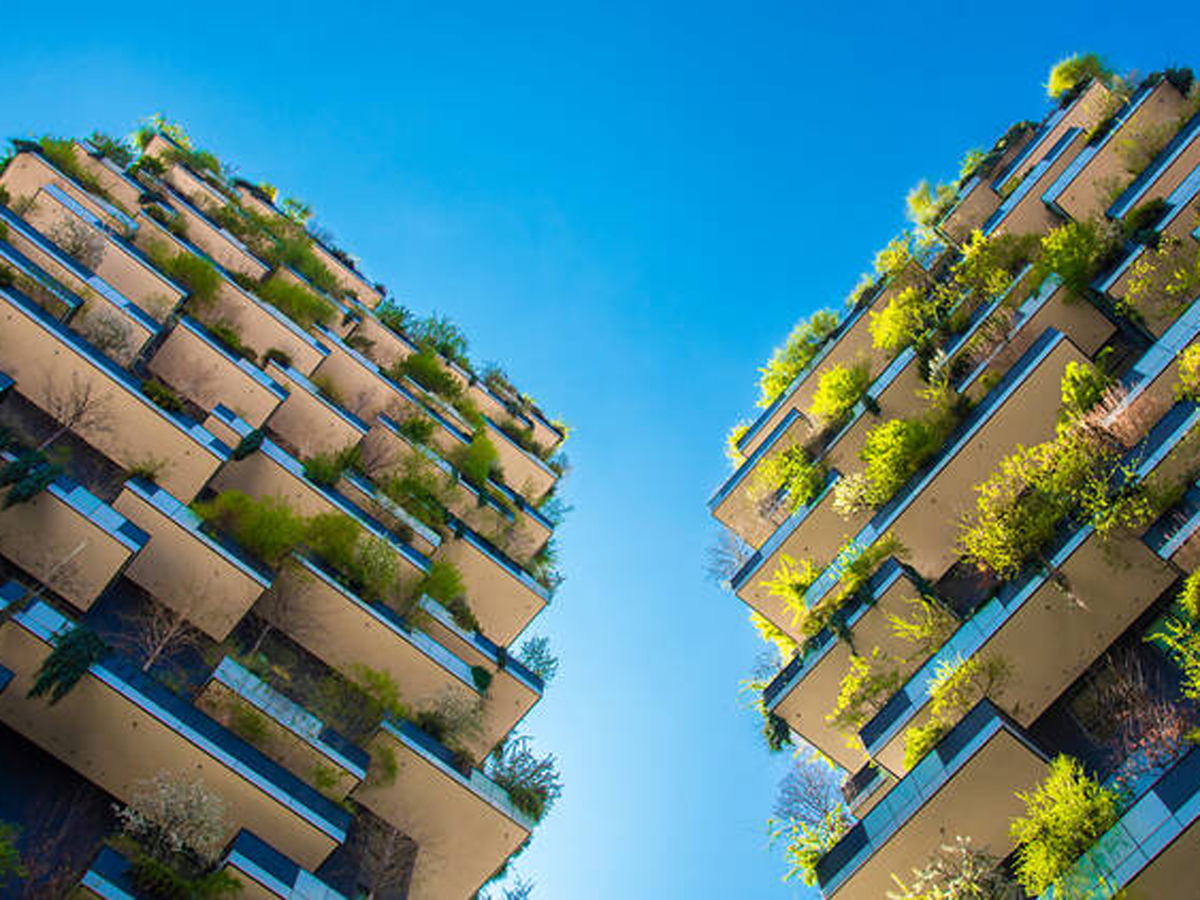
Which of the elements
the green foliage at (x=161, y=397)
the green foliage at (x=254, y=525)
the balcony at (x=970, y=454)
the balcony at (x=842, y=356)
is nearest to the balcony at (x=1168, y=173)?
the balcony at (x=970, y=454)

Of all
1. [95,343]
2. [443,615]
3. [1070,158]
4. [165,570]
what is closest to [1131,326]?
[1070,158]

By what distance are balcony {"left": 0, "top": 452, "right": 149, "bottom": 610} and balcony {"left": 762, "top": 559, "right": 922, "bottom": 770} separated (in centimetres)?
1404

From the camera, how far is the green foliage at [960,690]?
50.4 feet

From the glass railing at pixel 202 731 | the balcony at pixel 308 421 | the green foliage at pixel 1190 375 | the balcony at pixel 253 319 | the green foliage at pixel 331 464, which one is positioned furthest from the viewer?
the balcony at pixel 253 319

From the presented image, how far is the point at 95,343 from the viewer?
1919cm

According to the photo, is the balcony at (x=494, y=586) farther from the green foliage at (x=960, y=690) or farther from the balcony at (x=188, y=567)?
the green foliage at (x=960, y=690)

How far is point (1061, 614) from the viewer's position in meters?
15.4

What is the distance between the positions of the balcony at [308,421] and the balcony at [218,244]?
596 centimetres

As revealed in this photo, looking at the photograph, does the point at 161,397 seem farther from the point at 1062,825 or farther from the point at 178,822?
the point at 1062,825

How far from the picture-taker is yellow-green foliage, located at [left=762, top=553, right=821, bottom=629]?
20.4 meters

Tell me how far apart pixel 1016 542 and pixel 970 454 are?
294 cm

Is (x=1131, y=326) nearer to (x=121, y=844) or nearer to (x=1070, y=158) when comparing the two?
(x=1070, y=158)

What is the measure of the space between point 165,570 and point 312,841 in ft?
20.9

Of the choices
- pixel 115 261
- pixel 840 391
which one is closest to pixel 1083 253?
pixel 840 391
